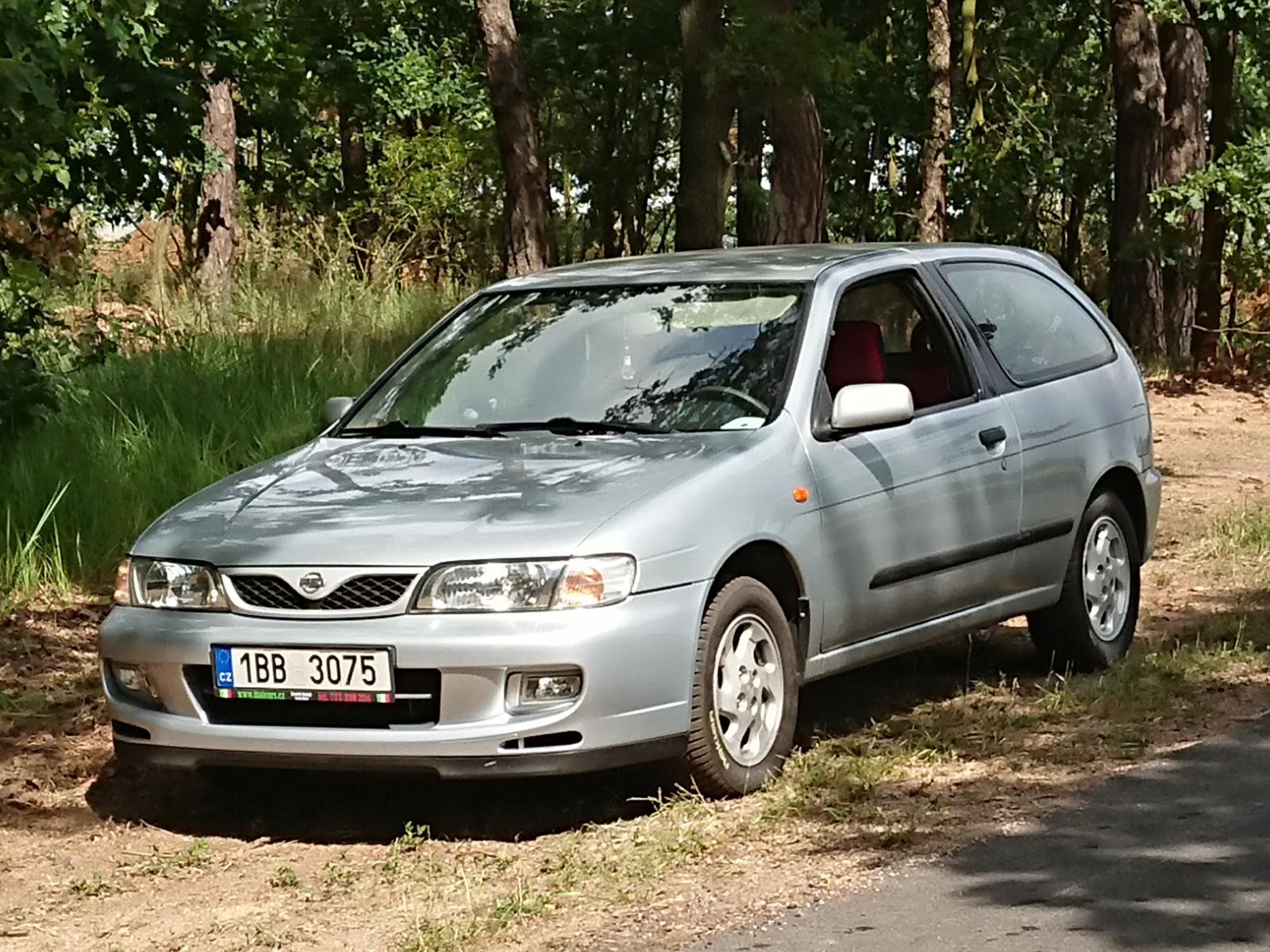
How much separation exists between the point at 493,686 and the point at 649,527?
0.62 m

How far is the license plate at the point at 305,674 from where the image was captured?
6.12m

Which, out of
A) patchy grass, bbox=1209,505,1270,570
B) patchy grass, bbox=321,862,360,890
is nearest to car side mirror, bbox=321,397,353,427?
patchy grass, bbox=321,862,360,890

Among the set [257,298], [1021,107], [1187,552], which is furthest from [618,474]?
[1021,107]

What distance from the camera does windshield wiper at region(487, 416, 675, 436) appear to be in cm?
712

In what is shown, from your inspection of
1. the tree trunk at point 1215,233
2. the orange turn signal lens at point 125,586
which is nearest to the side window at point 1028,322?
the orange turn signal lens at point 125,586

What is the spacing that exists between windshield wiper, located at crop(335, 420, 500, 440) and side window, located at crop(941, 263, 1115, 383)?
6.62 feet

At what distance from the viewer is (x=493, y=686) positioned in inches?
240

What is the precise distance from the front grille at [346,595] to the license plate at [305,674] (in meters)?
0.13

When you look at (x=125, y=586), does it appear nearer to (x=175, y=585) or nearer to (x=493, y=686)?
(x=175, y=585)

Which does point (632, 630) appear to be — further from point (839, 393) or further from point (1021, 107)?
point (1021, 107)

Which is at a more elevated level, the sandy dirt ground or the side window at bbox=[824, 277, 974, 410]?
the side window at bbox=[824, 277, 974, 410]

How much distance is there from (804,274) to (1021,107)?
2841 cm

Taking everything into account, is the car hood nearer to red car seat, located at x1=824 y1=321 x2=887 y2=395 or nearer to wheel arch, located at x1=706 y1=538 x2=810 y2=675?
wheel arch, located at x1=706 y1=538 x2=810 y2=675

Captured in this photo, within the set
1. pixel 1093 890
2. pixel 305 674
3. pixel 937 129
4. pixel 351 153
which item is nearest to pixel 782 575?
pixel 305 674
